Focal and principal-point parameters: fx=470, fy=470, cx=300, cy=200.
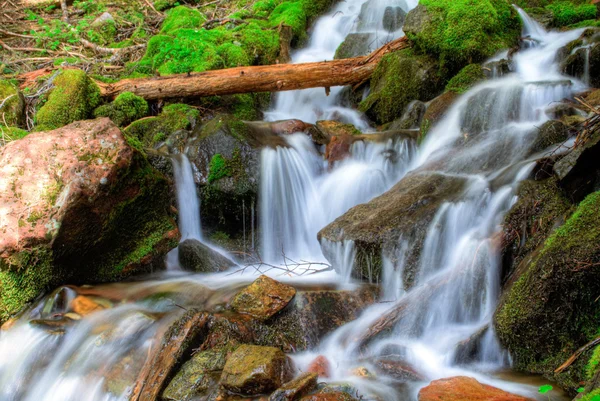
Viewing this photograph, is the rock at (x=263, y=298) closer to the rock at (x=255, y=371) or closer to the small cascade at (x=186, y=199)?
the rock at (x=255, y=371)

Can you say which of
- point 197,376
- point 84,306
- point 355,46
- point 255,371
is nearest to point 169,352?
point 197,376

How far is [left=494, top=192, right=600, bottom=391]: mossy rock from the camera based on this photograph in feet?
10.4

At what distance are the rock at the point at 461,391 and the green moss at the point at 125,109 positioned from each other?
6570mm

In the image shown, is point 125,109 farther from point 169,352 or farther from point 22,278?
point 169,352

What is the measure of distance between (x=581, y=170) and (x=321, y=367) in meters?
2.82

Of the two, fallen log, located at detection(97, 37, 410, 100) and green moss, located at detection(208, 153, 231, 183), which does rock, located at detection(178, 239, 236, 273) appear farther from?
fallen log, located at detection(97, 37, 410, 100)

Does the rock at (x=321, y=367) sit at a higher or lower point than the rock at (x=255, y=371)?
lower

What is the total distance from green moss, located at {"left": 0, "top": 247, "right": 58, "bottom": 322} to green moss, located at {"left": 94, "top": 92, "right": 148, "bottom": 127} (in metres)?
3.67

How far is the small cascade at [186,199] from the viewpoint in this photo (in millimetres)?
6425

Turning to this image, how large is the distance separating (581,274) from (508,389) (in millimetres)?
922

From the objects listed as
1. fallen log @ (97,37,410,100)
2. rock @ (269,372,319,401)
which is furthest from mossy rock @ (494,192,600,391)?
fallen log @ (97,37,410,100)

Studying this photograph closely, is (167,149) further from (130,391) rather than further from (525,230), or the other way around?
(525,230)

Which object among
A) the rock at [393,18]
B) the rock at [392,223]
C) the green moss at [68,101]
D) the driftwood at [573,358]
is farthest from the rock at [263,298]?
the rock at [393,18]

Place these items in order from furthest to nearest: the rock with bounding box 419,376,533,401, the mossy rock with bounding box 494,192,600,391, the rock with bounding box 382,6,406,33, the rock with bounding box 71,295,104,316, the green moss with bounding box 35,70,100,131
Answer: the rock with bounding box 382,6,406,33
the green moss with bounding box 35,70,100,131
the rock with bounding box 71,295,104,316
the mossy rock with bounding box 494,192,600,391
the rock with bounding box 419,376,533,401
